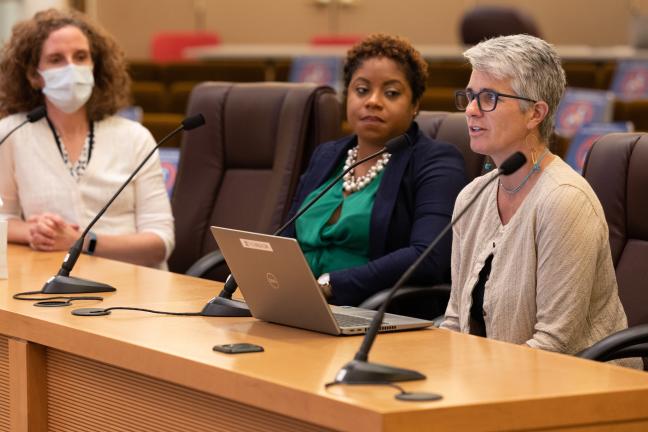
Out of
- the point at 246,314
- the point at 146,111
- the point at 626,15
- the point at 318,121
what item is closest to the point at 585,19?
the point at 626,15

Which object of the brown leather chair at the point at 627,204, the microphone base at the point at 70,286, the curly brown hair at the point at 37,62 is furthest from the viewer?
the curly brown hair at the point at 37,62

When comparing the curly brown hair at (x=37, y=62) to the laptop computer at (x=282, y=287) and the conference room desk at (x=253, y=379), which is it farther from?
the laptop computer at (x=282, y=287)

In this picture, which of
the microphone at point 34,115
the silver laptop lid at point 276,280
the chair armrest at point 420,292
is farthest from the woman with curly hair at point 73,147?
the silver laptop lid at point 276,280

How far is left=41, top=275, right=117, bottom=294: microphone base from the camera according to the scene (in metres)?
2.46

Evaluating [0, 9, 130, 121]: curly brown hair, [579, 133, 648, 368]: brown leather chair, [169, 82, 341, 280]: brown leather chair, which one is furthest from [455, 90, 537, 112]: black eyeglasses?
[0, 9, 130, 121]: curly brown hair

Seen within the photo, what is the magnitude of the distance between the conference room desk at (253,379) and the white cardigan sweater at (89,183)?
891mm

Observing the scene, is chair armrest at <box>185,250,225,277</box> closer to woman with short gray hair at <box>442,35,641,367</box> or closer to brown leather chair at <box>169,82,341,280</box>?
brown leather chair at <box>169,82,341,280</box>

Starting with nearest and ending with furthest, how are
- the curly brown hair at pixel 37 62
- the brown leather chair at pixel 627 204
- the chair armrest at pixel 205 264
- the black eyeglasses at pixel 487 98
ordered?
the black eyeglasses at pixel 487 98 < the brown leather chair at pixel 627 204 < the chair armrest at pixel 205 264 < the curly brown hair at pixel 37 62

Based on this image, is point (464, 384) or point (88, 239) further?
point (88, 239)

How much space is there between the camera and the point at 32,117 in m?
3.21

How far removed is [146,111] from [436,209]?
4.56 meters

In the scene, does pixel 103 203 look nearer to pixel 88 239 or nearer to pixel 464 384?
pixel 88 239

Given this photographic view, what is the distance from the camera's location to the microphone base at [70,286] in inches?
96.7

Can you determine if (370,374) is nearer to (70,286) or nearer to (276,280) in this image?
A: (276,280)
